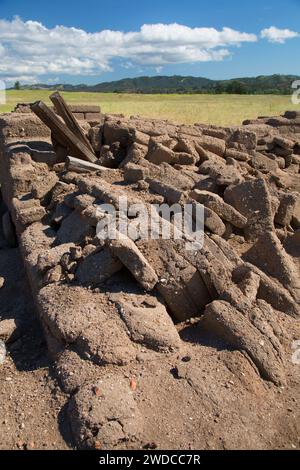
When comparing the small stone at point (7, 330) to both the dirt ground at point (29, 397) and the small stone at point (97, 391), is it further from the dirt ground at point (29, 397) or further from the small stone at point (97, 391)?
the small stone at point (97, 391)

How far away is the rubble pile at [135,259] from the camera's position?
3.80m

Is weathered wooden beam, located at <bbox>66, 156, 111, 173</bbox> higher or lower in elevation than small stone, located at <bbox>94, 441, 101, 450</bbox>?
higher

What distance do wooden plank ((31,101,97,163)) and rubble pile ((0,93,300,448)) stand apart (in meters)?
0.02

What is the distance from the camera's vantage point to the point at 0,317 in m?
5.24

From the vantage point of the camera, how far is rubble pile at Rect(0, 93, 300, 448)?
3799 millimetres

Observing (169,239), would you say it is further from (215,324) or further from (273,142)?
(273,142)

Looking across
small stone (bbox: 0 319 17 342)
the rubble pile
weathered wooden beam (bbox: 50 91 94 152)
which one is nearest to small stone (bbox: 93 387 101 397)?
the rubble pile

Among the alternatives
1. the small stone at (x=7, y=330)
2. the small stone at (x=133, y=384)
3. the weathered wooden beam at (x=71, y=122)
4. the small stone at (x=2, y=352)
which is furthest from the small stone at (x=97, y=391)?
the weathered wooden beam at (x=71, y=122)

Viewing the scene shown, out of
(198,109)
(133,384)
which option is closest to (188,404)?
(133,384)

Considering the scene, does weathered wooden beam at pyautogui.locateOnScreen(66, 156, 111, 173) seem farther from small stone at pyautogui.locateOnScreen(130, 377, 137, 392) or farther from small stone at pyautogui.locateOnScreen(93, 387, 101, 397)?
small stone at pyautogui.locateOnScreen(93, 387, 101, 397)

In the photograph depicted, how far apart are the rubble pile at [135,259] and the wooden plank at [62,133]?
0.02m

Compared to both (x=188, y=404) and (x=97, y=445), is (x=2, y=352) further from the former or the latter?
(x=188, y=404)
